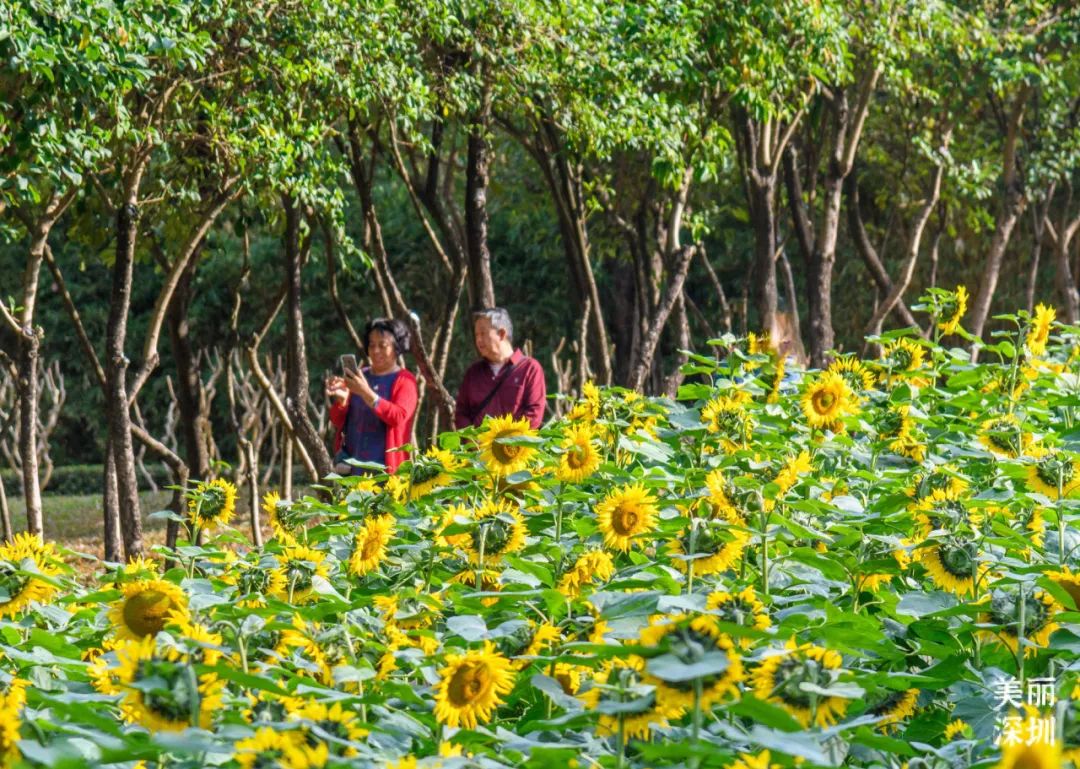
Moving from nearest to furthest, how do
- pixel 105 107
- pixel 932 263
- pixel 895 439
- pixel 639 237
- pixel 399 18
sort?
pixel 895 439
pixel 105 107
pixel 399 18
pixel 639 237
pixel 932 263

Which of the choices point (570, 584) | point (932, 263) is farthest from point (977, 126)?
point (570, 584)

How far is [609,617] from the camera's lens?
7.08ft

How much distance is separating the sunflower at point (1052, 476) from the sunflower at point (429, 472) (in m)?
1.20

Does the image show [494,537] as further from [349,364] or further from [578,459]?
[349,364]

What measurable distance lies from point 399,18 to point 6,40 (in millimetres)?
2812

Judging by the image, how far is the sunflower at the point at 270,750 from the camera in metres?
1.61

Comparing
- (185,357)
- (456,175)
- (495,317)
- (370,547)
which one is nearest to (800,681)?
(370,547)

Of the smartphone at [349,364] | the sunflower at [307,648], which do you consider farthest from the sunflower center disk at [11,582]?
the smartphone at [349,364]

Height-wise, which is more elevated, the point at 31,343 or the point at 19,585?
the point at 31,343

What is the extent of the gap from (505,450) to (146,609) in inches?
43.1

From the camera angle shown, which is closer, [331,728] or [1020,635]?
[331,728]

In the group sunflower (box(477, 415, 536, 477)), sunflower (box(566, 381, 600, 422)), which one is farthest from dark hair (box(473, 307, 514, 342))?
sunflower (box(477, 415, 536, 477))

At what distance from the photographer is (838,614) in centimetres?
237

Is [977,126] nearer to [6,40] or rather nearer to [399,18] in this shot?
[399,18]
